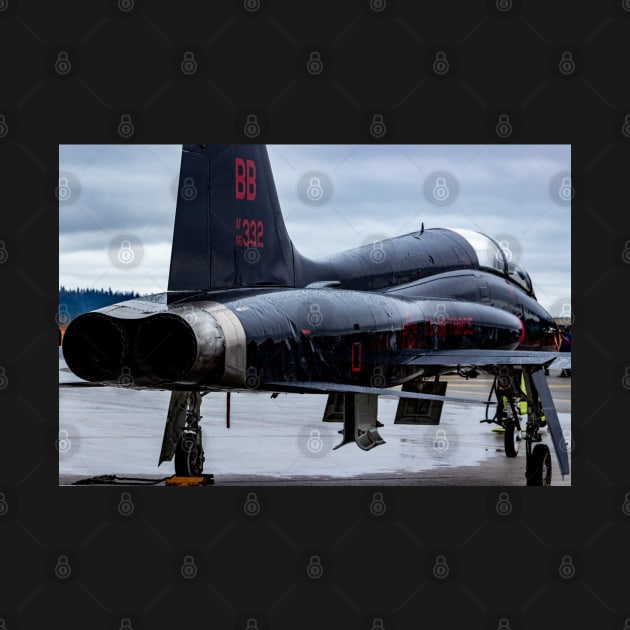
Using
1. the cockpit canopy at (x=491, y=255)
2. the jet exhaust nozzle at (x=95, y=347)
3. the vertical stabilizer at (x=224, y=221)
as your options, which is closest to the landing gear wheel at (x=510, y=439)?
the cockpit canopy at (x=491, y=255)

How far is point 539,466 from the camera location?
15.1 metres

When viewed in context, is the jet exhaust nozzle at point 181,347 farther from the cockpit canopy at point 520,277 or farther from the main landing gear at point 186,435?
the cockpit canopy at point 520,277

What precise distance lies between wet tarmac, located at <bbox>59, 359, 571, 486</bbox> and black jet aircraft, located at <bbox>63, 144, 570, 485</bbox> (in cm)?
93

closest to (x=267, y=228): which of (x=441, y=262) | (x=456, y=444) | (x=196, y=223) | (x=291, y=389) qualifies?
(x=196, y=223)

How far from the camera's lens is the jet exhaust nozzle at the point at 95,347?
12391 millimetres

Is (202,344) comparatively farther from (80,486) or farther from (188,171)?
(80,486)

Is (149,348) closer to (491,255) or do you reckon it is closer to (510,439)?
(510,439)

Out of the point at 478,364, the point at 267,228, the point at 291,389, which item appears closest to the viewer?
the point at 291,389

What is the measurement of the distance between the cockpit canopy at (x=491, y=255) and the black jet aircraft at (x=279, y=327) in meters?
1.07

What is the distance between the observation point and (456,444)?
20.4m

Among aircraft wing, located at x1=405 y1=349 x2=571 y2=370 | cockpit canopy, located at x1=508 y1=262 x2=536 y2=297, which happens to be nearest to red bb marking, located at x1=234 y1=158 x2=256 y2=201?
aircraft wing, located at x1=405 y1=349 x2=571 y2=370

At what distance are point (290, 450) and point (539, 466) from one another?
5469mm

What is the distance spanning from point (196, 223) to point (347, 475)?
4983mm

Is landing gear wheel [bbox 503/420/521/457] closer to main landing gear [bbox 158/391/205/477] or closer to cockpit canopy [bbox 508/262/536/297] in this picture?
cockpit canopy [bbox 508/262/536/297]
